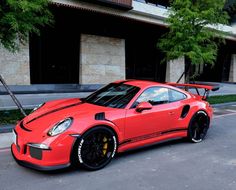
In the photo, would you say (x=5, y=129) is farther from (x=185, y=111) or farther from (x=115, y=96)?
(x=185, y=111)

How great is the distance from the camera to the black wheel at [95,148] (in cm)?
422

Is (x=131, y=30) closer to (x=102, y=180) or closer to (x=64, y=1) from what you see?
(x=64, y=1)

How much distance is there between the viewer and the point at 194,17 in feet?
39.3

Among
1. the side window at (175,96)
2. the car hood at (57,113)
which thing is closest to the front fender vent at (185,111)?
the side window at (175,96)

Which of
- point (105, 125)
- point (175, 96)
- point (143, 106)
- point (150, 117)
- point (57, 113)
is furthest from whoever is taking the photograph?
point (175, 96)

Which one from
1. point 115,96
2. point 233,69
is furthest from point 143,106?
point 233,69

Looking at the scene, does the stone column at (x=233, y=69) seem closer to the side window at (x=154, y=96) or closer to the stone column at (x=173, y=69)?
the stone column at (x=173, y=69)

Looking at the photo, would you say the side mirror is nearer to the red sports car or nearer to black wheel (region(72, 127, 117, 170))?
the red sports car

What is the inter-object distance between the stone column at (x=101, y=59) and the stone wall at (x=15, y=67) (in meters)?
3.59

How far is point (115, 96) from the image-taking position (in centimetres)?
533

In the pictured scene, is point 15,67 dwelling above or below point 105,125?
above

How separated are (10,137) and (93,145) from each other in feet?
9.26

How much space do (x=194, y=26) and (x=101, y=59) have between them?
7.57 metres

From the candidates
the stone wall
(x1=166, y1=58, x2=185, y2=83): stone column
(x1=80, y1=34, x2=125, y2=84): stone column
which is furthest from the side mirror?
(x1=166, y1=58, x2=185, y2=83): stone column
